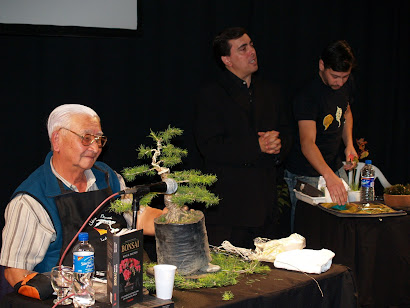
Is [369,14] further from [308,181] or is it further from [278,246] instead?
[278,246]

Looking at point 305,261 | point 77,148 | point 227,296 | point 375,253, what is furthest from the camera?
point 375,253

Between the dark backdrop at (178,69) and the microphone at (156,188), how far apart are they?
2.03 metres

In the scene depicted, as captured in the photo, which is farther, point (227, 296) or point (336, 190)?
point (336, 190)

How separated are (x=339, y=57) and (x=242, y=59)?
0.62 meters

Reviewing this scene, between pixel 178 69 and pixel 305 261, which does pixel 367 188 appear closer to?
pixel 305 261

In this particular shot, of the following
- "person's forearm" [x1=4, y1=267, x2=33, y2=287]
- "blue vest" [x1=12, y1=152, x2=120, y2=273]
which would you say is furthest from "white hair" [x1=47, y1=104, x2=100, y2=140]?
"person's forearm" [x1=4, y1=267, x2=33, y2=287]

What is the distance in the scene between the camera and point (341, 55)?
10.9 feet

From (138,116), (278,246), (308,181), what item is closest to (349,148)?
(308,181)

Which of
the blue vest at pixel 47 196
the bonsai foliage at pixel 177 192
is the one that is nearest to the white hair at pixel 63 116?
the blue vest at pixel 47 196

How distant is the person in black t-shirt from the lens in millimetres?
3346

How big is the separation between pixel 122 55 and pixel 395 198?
2011mm

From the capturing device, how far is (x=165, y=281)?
1.61 metres

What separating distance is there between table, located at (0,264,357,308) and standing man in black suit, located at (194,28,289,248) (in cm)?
114

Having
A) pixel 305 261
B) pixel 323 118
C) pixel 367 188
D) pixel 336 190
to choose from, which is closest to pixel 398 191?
pixel 367 188
